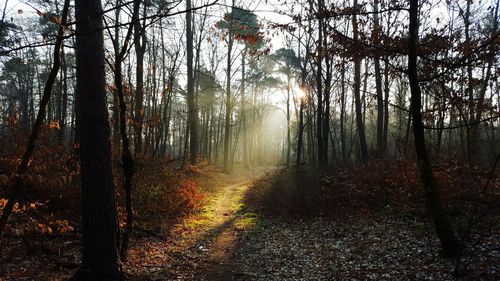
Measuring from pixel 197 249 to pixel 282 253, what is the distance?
6.99 feet

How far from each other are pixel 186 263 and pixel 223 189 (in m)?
10.0

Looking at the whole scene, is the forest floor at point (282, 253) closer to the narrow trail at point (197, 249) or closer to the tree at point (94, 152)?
the narrow trail at point (197, 249)

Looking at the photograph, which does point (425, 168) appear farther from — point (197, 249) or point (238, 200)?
point (238, 200)

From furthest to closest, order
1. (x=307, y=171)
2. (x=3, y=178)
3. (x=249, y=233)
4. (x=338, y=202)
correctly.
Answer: (x=307, y=171) → (x=338, y=202) → (x=249, y=233) → (x=3, y=178)

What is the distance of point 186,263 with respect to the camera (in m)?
7.21

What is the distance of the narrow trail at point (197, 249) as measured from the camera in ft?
21.7

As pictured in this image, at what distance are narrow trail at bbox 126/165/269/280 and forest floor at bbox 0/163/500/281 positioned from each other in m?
0.02

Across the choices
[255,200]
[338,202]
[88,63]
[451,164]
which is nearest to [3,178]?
[88,63]

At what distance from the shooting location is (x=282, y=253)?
25.6 ft

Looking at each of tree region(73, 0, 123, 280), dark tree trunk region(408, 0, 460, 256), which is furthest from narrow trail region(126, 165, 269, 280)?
dark tree trunk region(408, 0, 460, 256)

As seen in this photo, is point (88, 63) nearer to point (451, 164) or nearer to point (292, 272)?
point (292, 272)

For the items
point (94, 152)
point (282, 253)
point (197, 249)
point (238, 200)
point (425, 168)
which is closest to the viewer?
point (94, 152)

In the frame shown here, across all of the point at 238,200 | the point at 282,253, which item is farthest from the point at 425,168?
the point at 238,200

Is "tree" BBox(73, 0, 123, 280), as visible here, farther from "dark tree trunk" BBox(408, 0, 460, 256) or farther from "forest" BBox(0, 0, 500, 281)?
"dark tree trunk" BBox(408, 0, 460, 256)
